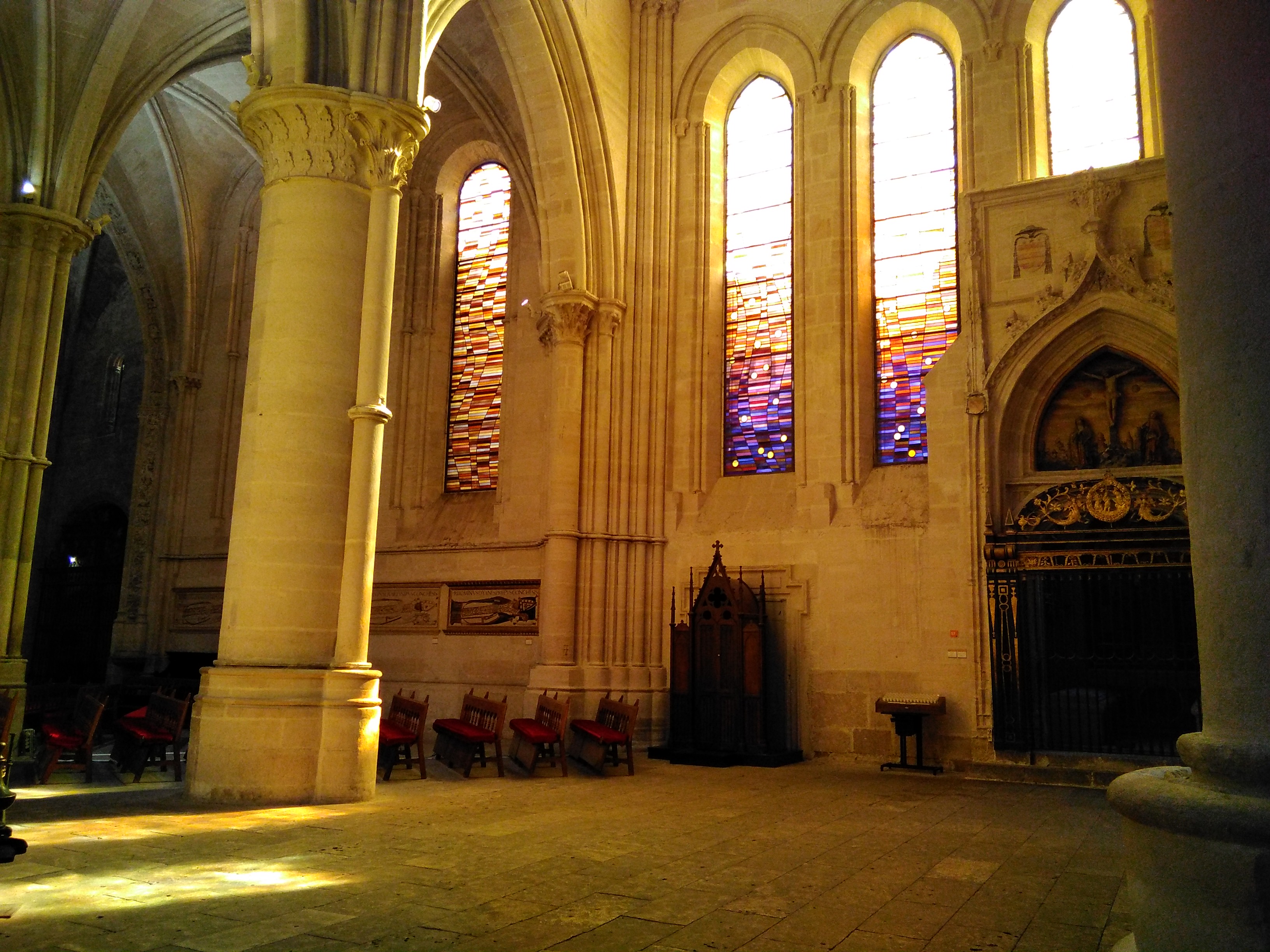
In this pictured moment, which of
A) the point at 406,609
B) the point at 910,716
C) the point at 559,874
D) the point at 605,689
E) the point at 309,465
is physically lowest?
the point at 559,874

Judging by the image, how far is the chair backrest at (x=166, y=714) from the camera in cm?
979

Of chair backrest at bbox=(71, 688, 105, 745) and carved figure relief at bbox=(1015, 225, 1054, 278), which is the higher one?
carved figure relief at bbox=(1015, 225, 1054, 278)

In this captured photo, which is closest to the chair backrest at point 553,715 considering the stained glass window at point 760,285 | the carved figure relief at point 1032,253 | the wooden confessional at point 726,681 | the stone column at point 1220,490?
the wooden confessional at point 726,681

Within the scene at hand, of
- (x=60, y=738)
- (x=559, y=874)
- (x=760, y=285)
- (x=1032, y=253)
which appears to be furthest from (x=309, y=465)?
(x=1032, y=253)

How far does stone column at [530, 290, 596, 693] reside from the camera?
556 inches

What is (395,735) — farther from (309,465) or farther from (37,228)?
(37,228)

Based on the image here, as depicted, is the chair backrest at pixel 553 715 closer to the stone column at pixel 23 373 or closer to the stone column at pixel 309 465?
the stone column at pixel 309 465

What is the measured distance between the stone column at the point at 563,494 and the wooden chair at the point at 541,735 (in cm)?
241

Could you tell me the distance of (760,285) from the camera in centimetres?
1530

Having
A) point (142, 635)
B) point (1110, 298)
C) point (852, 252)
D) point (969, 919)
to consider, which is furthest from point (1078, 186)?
point (142, 635)

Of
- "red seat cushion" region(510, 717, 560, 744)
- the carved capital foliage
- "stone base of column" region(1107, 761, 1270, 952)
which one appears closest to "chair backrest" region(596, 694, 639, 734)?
"red seat cushion" region(510, 717, 560, 744)

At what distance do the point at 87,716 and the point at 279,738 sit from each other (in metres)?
3.29

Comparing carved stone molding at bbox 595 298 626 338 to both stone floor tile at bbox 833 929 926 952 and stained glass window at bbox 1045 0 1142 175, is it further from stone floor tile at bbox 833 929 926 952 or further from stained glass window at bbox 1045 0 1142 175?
stone floor tile at bbox 833 929 926 952

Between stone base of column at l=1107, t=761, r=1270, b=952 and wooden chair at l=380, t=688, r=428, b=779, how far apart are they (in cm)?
793
